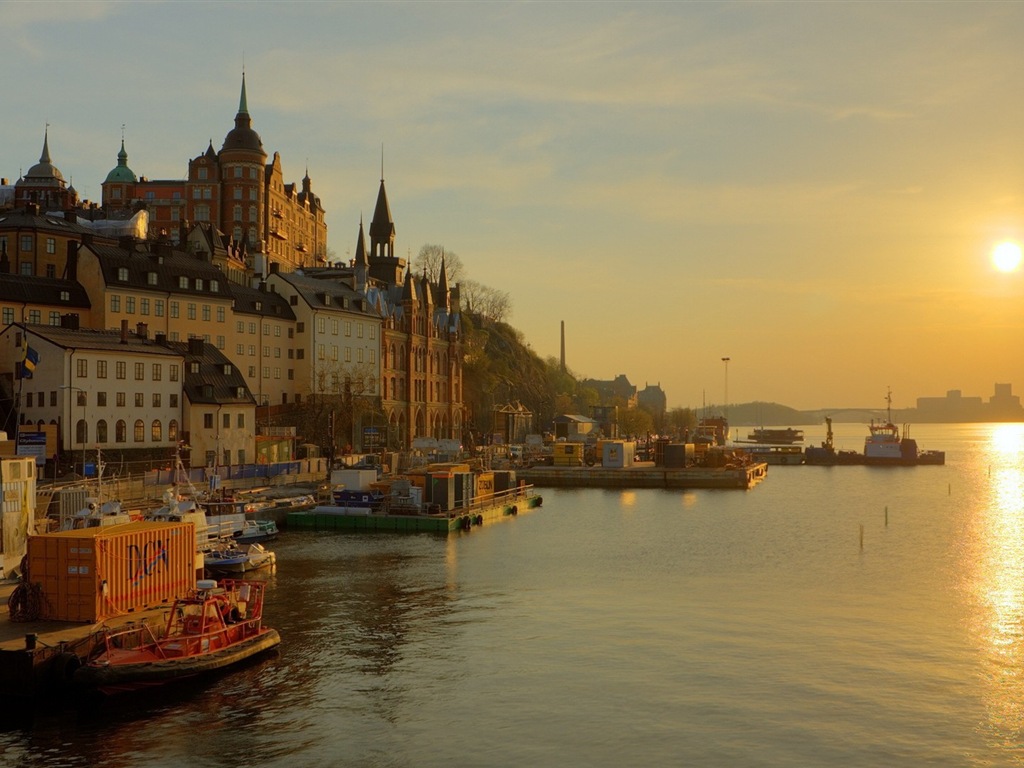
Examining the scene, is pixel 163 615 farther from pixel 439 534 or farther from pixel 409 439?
pixel 409 439

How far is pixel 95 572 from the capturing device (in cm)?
3972

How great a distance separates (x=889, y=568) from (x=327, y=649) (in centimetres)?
4273

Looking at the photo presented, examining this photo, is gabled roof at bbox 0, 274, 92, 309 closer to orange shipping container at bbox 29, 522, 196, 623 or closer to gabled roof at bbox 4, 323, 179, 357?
gabled roof at bbox 4, 323, 179, 357

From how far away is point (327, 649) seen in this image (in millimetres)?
44688

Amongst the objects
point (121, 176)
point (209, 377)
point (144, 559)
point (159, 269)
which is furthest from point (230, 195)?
point (144, 559)

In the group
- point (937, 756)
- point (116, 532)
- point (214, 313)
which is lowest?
point (937, 756)

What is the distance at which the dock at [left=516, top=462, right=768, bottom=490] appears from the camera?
146125 mm

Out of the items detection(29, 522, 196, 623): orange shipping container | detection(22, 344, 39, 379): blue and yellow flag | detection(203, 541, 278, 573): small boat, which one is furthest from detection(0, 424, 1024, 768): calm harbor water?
detection(22, 344, 39, 379): blue and yellow flag

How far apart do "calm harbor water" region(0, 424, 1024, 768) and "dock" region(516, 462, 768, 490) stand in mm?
65897

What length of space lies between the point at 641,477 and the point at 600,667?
351ft

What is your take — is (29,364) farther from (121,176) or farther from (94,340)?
(121,176)

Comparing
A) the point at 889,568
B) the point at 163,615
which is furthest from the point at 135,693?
the point at 889,568

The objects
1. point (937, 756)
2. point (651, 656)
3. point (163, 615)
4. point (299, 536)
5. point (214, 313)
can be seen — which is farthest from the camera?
point (214, 313)

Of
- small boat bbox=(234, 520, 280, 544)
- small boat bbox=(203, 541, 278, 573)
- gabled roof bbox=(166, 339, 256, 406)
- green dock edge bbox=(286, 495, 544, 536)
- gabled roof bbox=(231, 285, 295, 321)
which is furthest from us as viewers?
gabled roof bbox=(231, 285, 295, 321)
